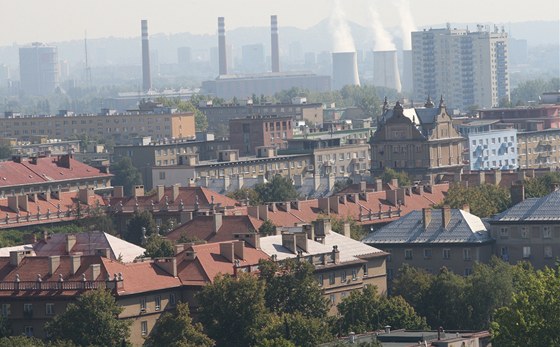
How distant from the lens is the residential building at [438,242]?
4286 inches

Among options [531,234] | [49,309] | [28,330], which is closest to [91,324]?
[49,309]

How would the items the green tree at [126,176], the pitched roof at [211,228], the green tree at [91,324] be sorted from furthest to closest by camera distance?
the green tree at [126,176], the pitched roof at [211,228], the green tree at [91,324]

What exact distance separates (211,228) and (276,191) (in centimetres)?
4161

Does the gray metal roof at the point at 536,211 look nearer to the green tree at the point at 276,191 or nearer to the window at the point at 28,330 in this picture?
the window at the point at 28,330

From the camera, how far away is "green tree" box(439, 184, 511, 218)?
406 feet

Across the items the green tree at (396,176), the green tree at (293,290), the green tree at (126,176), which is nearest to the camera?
the green tree at (293,290)

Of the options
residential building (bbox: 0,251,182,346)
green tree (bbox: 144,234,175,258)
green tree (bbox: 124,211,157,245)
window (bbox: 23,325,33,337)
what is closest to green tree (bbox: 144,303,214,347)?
residential building (bbox: 0,251,182,346)

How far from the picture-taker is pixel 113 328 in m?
85.6

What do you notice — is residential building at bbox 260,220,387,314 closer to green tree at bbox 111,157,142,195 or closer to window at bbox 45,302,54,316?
window at bbox 45,302,54,316

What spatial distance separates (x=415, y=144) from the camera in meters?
172

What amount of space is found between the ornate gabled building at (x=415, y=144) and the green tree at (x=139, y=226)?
143 ft

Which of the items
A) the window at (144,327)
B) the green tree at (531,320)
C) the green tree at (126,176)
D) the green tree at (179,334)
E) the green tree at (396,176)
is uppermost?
the green tree at (531,320)

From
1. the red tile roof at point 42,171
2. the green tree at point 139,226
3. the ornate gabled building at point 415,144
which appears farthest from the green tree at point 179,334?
the ornate gabled building at point 415,144

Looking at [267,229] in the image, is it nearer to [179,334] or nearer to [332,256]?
[332,256]
